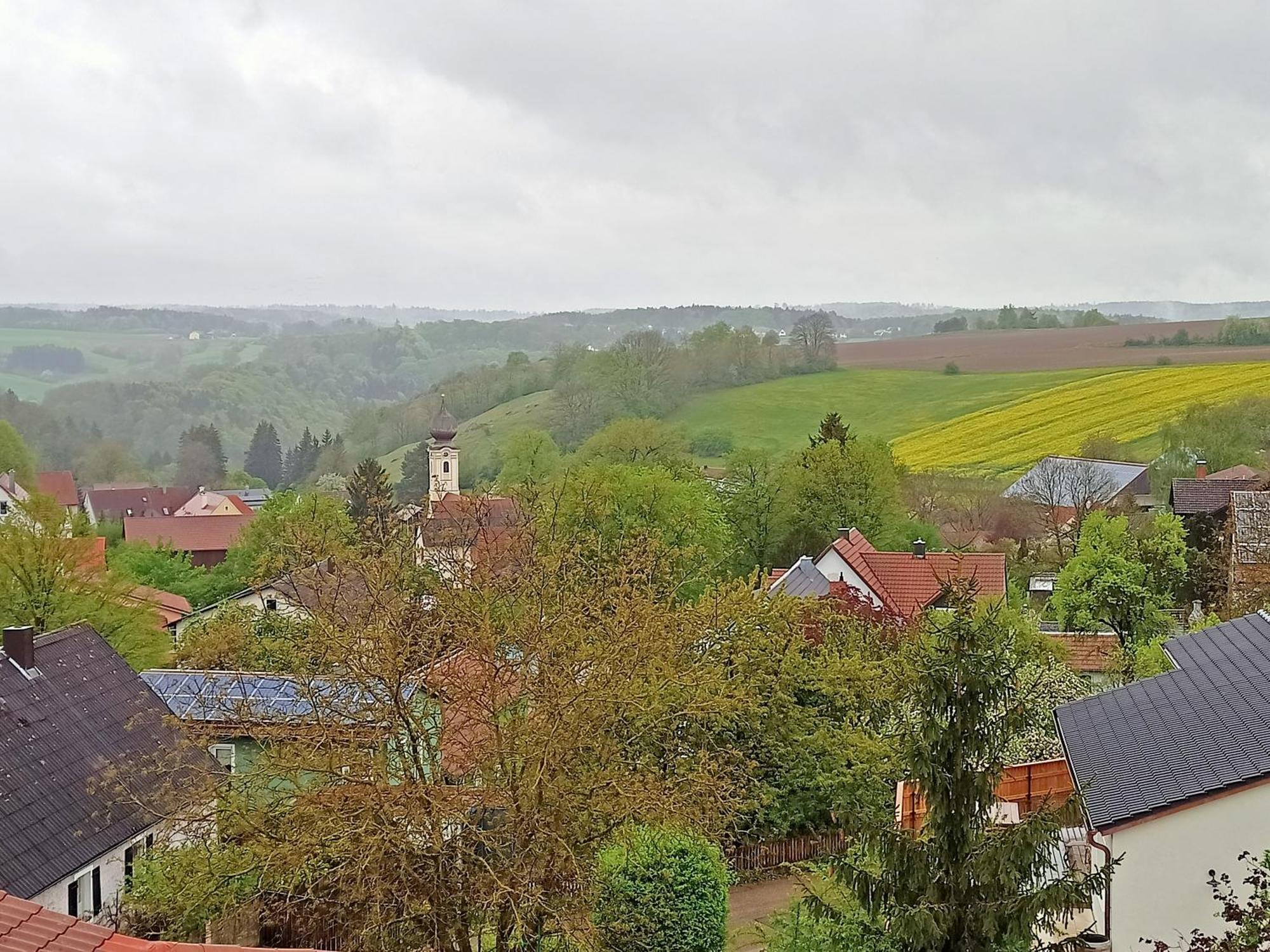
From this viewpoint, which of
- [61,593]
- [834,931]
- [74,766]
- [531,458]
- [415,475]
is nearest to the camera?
[834,931]

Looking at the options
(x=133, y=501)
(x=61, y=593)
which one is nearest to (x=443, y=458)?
(x=133, y=501)

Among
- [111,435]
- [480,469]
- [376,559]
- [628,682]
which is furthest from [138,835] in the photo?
[111,435]

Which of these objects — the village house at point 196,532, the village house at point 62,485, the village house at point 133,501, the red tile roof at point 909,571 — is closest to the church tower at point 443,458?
the village house at point 196,532

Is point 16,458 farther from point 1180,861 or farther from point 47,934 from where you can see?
point 47,934

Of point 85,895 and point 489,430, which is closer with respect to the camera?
point 85,895

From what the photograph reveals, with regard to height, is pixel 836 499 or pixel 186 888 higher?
pixel 186 888

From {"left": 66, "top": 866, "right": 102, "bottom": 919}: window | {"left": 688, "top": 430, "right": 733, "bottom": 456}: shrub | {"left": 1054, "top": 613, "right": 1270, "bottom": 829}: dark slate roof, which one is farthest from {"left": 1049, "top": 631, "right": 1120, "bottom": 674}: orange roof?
{"left": 688, "top": 430, "right": 733, "bottom": 456}: shrub

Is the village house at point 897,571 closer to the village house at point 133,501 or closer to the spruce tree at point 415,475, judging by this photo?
the spruce tree at point 415,475
